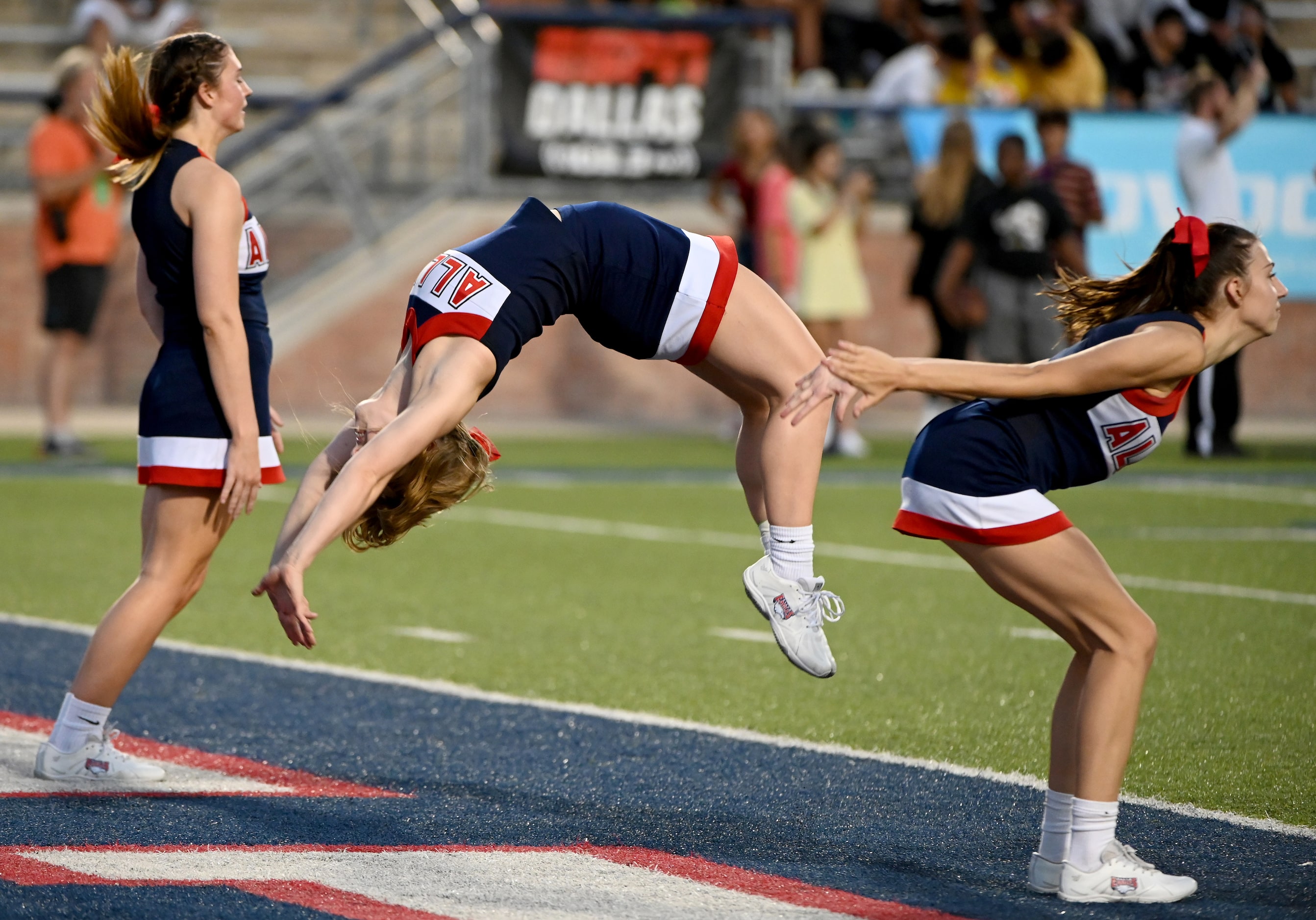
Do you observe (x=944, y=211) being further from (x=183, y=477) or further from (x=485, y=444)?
(x=183, y=477)

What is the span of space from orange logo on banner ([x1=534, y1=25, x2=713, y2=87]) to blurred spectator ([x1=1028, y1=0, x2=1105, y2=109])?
3927 millimetres

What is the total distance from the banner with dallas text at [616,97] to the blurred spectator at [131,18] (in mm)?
3991

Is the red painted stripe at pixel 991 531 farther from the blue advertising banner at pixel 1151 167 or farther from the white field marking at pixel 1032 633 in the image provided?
the blue advertising banner at pixel 1151 167

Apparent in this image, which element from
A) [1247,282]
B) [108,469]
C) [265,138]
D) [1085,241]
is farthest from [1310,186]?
[1247,282]

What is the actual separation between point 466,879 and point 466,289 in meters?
1.44

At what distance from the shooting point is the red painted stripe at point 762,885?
3.85 m

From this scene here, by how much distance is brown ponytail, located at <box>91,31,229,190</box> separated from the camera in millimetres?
4973

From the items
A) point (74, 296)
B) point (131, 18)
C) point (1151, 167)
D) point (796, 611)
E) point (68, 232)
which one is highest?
point (131, 18)

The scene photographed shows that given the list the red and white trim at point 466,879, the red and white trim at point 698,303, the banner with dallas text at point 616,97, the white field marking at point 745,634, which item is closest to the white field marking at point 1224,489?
the white field marking at point 745,634

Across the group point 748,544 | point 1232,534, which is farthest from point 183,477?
point 1232,534

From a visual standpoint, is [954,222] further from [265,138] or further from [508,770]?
[508,770]

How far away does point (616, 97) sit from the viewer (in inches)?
661

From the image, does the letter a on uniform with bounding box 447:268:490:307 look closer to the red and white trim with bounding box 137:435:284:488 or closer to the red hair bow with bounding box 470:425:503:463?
the red hair bow with bounding box 470:425:503:463

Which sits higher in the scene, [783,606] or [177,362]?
[177,362]
